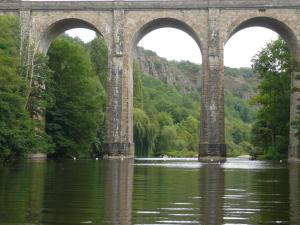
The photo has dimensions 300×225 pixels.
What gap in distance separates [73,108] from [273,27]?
1748 cm

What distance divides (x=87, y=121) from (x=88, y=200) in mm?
42238

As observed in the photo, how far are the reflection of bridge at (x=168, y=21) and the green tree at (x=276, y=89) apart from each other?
111 inches

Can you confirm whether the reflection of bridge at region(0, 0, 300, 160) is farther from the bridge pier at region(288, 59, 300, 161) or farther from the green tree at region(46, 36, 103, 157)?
the green tree at region(46, 36, 103, 157)

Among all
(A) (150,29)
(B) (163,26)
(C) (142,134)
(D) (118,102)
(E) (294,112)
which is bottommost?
(C) (142,134)

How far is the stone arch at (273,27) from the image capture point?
49553mm

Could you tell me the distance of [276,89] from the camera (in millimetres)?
53844

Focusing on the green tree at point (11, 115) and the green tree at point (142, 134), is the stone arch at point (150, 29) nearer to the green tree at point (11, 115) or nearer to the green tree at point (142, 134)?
the green tree at point (142, 134)

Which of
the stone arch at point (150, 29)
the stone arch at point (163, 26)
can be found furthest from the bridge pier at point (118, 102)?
the stone arch at point (163, 26)

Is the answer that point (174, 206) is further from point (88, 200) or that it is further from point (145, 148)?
point (145, 148)

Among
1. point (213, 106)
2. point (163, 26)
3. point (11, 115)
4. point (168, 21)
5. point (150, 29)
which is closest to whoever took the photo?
point (11, 115)

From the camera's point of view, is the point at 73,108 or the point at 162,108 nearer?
the point at 73,108

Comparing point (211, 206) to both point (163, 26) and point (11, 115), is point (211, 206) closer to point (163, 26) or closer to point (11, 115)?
point (11, 115)

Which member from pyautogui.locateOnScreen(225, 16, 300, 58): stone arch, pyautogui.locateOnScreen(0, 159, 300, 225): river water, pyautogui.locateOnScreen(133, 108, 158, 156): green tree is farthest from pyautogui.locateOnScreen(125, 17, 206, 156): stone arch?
pyautogui.locateOnScreen(0, 159, 300, 225): river water

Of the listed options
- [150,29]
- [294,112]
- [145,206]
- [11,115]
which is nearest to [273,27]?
[294,112]
